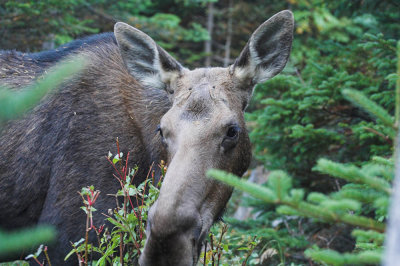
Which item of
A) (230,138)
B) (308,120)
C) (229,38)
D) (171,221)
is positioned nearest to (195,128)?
(230,138)

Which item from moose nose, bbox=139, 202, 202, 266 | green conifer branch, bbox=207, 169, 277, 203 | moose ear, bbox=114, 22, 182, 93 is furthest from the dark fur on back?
green conifer branch, bbox=207, 169, 277, 203

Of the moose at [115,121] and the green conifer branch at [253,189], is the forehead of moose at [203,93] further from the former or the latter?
the green conifer branch at [253,189]

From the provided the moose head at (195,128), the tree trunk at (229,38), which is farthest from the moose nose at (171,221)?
the tree trunk at (229,38)

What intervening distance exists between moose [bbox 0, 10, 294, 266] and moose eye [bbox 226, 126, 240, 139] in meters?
0.01

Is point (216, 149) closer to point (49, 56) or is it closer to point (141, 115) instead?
point (141, 115)

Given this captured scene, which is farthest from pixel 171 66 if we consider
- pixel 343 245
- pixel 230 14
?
pixel 230 14

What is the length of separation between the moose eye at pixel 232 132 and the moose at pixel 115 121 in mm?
11

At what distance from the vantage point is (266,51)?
499cm

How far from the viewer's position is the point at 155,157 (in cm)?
500

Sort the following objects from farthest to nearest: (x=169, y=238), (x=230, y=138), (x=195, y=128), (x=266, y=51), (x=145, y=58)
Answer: (x=145, y=58) < (x=266, y=51) < (x=230, y=138) < (x=195, y=128) < (x=169, y=238)

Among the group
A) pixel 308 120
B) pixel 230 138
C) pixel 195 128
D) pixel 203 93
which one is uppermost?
pixel 203 93

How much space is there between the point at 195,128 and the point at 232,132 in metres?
0.44

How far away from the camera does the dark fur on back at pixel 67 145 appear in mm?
4684

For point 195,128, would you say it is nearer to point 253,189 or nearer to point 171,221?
point 171,221
